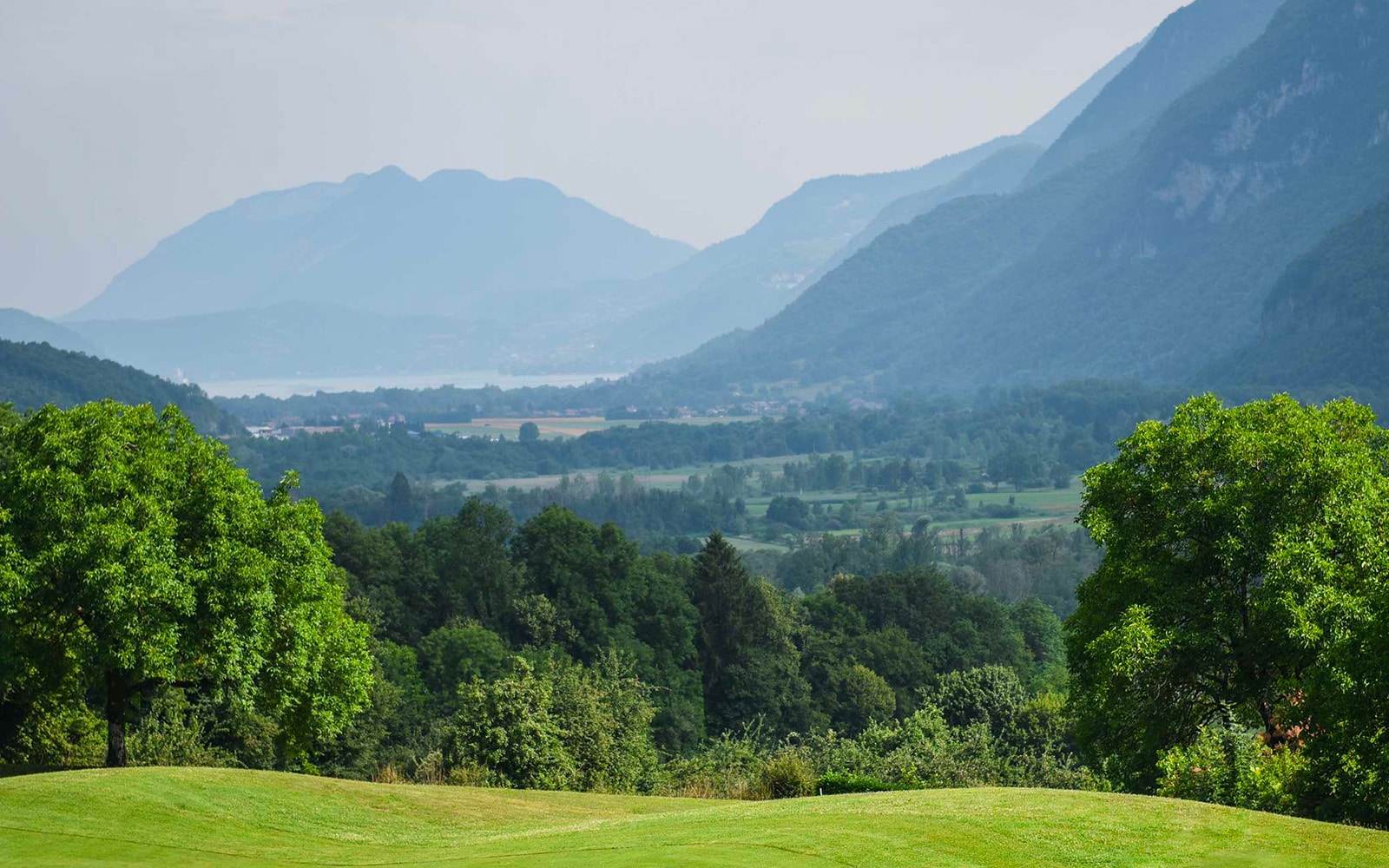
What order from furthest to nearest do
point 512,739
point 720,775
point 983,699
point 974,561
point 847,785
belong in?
point 974,561 → point 983,699 → point 720,775 → point 512,739 → point 847,785

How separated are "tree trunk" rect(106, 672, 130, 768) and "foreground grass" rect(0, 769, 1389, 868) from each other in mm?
5814

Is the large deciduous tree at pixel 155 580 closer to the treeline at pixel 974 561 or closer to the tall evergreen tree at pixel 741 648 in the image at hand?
the tall evergreen tree at pixel 741 648

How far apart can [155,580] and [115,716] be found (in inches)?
189

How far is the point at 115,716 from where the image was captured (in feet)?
108

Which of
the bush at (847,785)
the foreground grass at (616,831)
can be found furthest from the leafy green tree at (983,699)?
the foreground grass at (616,831)

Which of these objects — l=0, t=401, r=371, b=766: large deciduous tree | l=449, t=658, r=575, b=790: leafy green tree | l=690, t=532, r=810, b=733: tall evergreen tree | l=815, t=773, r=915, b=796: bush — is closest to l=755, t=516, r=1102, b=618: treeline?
l=690, t=532, r=810, b=733: tall evergreen tree

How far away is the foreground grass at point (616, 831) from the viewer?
1914cm

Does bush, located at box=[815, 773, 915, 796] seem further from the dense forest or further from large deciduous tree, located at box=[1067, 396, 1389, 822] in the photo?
large deciduous tree, located at box=[1067, 396, 1389, 822]

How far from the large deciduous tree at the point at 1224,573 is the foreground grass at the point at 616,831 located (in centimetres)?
659

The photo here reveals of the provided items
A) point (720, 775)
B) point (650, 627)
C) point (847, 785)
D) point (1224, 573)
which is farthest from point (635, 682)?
point (1224, 573)

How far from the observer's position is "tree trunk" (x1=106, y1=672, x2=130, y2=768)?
32.6m

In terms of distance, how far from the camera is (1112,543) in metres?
31.8

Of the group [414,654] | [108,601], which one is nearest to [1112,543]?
[108,601]

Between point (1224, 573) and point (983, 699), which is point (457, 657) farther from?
point (1224, 573)
